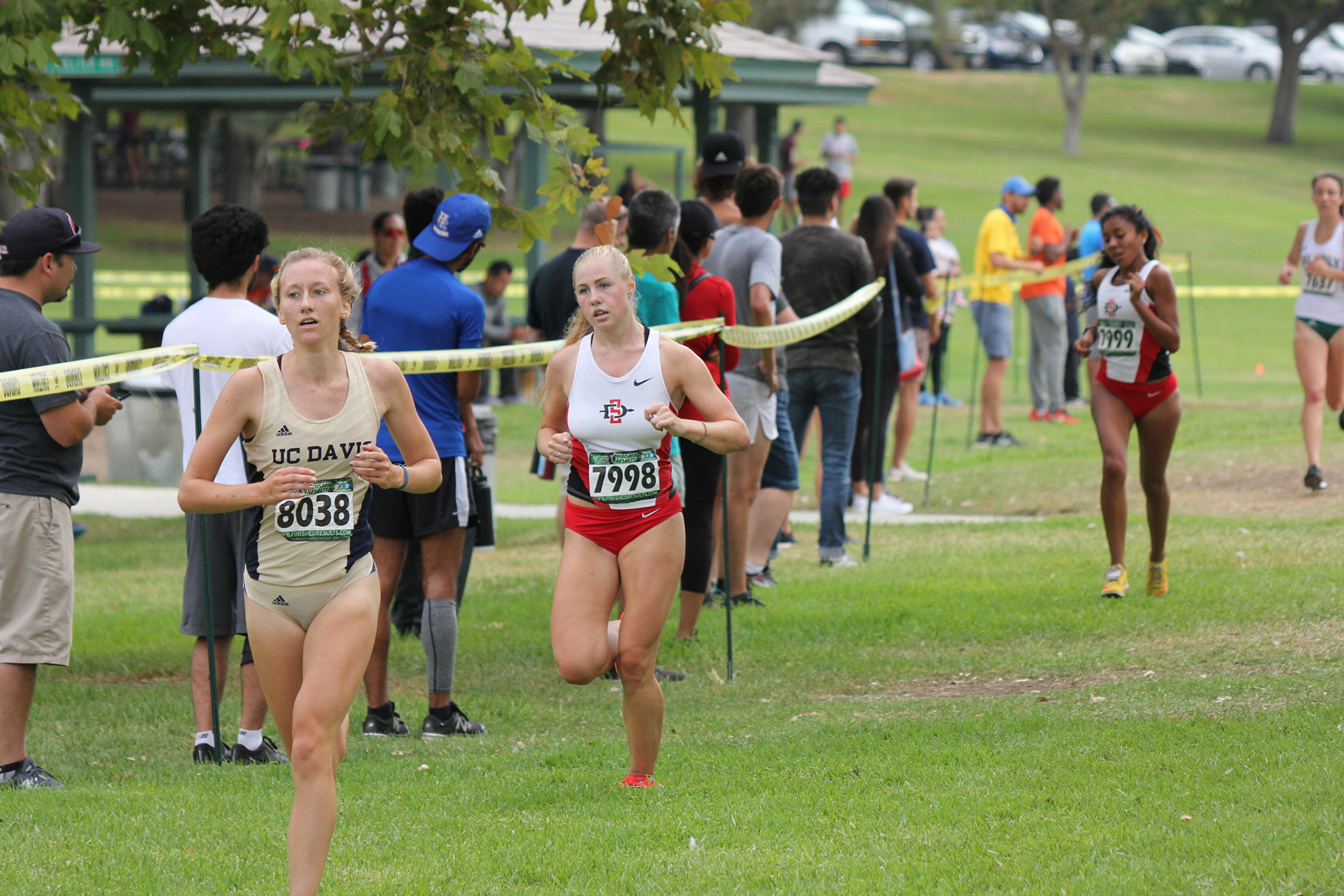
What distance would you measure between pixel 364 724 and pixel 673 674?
157 centimetres

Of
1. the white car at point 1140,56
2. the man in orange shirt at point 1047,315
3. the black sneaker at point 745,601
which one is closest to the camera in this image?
the black sneaker at point 745,601

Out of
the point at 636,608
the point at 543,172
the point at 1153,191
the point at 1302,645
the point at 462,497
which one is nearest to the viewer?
the point at 636,608

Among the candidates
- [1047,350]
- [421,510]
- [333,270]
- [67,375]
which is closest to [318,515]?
[333,270]

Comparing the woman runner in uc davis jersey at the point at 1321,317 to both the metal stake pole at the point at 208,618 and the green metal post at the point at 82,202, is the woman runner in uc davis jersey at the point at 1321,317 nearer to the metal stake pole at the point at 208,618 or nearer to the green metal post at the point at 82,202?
the metal stake pole at the point at 208,618

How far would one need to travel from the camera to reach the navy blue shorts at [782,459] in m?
8.85

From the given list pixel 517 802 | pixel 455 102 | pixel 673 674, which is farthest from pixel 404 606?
pixel 517 802

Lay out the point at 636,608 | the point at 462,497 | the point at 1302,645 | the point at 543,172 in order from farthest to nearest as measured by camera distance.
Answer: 1. the point at 543,172
2. the point at 1302,645
3. the point at 462,497
4. the point at 636,608

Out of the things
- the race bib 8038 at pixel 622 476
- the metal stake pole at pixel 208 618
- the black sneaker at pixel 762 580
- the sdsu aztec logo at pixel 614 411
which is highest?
the sdsu aztec logo at pixel 614 411

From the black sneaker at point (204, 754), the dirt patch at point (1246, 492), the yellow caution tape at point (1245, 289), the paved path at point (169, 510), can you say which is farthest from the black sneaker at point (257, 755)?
the yellow caution tape at point (1245, 289)

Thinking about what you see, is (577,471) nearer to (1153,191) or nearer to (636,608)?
(636,608)

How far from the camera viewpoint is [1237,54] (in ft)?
201

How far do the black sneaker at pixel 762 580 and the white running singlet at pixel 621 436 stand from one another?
3791mm

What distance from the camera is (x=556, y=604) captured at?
5336 millimetres

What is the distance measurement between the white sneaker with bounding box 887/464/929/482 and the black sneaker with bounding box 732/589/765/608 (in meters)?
5.03
